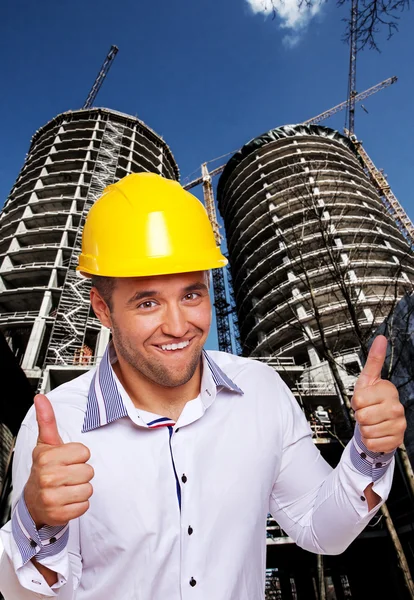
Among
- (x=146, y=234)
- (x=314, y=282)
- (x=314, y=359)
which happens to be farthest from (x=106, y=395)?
(x=314, y=282)

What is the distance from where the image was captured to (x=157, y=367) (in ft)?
4.87

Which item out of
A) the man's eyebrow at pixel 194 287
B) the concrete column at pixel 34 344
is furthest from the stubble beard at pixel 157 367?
the concrete column at pixel 34 344

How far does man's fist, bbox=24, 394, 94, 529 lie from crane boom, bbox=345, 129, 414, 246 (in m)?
61.9

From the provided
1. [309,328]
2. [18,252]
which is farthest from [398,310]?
[18,252]

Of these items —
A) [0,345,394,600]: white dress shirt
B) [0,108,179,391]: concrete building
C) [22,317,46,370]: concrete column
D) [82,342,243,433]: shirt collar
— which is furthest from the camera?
[0,108,179,391]: concrete building

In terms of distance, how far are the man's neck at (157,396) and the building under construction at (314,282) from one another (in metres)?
5.82

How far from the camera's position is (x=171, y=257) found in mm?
1598

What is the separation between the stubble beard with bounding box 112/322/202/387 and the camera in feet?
4.88

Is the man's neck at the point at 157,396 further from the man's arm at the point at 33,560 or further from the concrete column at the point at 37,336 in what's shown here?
the concrete column at the point at 37,336

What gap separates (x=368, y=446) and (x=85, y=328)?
96.7 feet

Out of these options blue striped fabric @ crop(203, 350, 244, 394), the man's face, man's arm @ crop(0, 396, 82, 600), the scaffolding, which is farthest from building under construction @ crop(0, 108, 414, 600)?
man's arm @ crop(0, 396, 82, 600)

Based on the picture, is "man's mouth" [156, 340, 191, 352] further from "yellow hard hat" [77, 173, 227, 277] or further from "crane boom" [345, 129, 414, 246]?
"crane boom" [345, 129, 414, 246]

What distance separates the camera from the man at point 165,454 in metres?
1.11

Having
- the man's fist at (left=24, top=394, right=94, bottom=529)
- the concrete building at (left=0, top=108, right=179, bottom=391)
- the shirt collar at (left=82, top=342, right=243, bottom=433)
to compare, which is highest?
the concrete building at (left=0, top=108, right=179, bottom=391)
